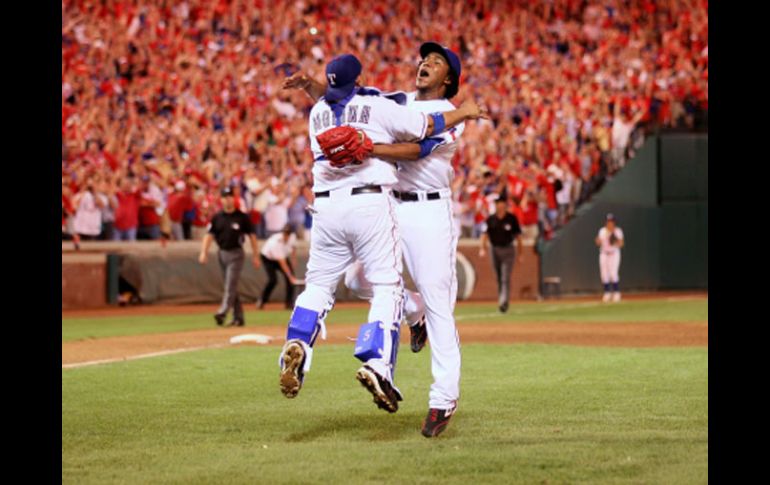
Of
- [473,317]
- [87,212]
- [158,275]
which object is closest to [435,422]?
[473,317]

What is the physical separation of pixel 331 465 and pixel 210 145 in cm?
2014

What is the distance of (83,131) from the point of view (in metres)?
24.9

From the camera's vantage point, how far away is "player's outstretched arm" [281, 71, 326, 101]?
852cm

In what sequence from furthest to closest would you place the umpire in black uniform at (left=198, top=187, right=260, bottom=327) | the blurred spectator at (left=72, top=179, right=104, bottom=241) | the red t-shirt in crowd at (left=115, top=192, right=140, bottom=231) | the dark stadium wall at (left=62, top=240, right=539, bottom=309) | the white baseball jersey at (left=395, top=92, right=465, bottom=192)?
the red t-shirt in crowd at (left=115, top=192, right=140, bottom=231), the dark stadium wall at (left=62, top=240, right=539, bottom=309), the blurred spectator at (left=72, top=179, right=104, bottom=241), the umpire in black uniform at (left=198, top=187, right=260, bottom=327), the white baseball jersey at (left=395, top=92, right=465, bottom=192)

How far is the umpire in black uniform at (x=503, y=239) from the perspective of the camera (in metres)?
22.7

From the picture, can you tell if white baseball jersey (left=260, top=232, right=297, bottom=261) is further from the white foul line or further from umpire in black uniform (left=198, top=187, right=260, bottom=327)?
the white foul line

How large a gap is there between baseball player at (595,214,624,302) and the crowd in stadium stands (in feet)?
5.74

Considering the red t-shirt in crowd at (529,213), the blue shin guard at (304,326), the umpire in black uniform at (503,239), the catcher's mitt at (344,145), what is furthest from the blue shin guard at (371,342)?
the red t-shirt in crowd at (529,213)

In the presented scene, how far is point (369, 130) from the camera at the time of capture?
796cm

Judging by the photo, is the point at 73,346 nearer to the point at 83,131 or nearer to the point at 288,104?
the point at 83,131

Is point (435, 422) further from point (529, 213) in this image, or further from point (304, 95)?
point (304, 95)

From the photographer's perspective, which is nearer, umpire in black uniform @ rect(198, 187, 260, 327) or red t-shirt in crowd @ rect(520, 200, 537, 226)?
umpire in black uniform @ rect(198, 187, 260, 327)

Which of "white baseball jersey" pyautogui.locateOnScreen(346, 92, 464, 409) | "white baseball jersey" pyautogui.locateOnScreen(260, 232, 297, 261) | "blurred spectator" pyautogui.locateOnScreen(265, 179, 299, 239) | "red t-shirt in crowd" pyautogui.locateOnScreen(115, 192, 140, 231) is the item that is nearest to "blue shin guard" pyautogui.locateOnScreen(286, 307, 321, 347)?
"white baseball jersey" pyautogui.locateOnScreen(346, 92, 464, 409)
